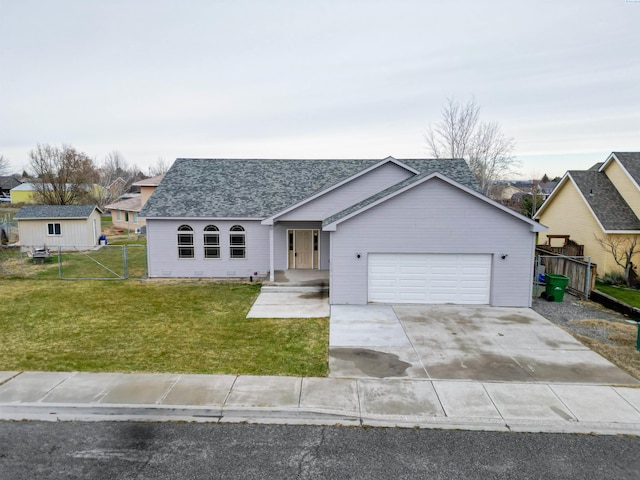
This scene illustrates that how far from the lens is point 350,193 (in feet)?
61.5

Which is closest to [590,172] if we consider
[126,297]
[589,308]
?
[589,308]

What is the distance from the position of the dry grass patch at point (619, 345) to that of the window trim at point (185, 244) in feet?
52.7

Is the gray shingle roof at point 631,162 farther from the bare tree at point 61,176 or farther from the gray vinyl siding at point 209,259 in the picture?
the bare tree at point 61,176

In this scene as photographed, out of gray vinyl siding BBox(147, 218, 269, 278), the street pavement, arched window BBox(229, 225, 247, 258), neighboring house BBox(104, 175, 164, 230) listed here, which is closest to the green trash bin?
the street pavement

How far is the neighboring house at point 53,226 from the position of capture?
28.6m

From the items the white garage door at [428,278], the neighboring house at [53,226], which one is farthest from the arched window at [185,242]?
the neighboring house at [53,226]

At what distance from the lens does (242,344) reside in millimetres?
11281

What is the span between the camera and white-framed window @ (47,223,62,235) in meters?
28.9

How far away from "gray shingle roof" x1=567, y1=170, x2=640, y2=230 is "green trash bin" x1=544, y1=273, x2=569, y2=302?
20.6 ft

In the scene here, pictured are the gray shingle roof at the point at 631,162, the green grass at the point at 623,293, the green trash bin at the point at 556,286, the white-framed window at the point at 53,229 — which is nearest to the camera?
the green trash bin at the point at 556,286

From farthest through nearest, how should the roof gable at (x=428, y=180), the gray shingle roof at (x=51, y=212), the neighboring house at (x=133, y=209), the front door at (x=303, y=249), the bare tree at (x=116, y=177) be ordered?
the bare tree at (x=116, y=177)
the neighboring house at (x=133, y=209)
the gray shingle roof at (x=51, y=212)
the front door at (x=303, y=249)
the roof gable at (x=428, y=180)

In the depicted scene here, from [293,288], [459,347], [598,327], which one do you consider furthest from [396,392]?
[293,288]

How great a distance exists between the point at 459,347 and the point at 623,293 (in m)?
11.4

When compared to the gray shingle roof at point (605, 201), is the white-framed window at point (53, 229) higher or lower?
lower
